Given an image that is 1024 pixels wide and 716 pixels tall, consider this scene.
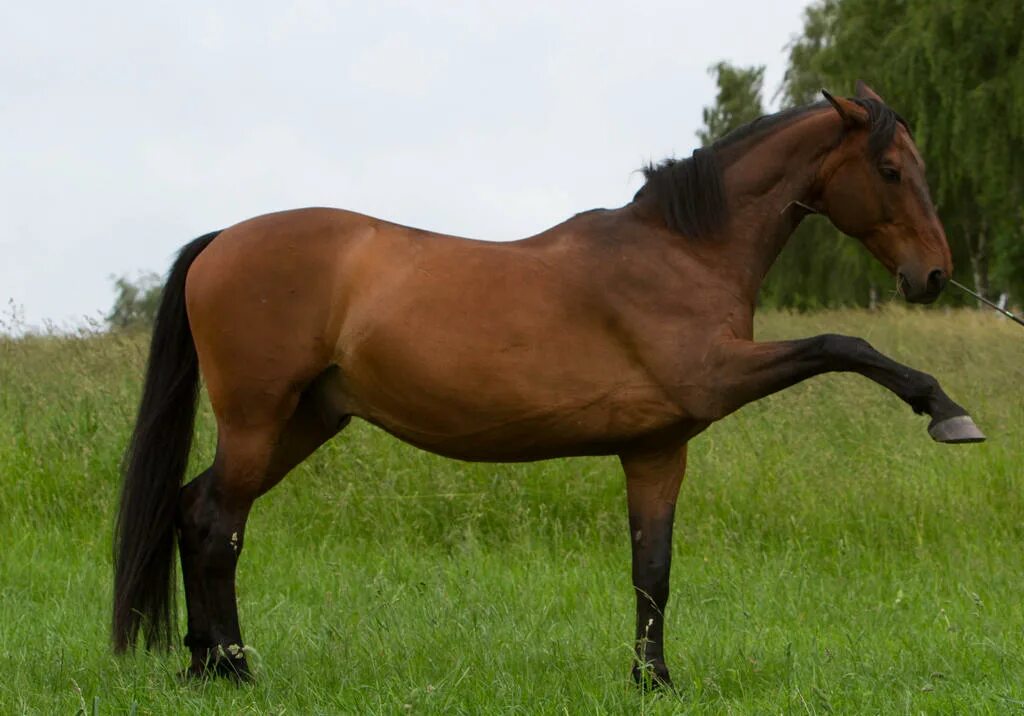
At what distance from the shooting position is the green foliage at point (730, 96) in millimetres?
44344

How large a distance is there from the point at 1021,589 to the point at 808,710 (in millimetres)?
2741

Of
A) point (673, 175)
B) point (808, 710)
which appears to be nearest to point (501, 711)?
point (808, 710)

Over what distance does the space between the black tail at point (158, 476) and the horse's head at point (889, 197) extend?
2.54 metres

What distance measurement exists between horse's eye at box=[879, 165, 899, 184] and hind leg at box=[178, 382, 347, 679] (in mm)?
2177

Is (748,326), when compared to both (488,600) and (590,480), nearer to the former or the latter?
(488,600)

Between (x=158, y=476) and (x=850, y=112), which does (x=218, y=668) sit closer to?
(x=158, y=476)

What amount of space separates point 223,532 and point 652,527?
→ 64.0 inches

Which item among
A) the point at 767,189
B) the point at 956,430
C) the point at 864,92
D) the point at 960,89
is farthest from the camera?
the point at 960,89

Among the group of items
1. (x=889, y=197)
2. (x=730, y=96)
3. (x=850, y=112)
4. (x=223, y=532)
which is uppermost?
(x=730, y=96)

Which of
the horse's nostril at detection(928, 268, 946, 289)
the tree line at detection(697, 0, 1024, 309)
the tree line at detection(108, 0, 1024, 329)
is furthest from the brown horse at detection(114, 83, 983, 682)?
the tree line at detection(697, 0, 1024, 309)

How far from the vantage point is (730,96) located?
149 feet

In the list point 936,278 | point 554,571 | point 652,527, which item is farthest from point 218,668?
point 936,278

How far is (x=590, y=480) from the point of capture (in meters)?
7.63

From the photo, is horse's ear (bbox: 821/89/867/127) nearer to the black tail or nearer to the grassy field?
the grassy field
